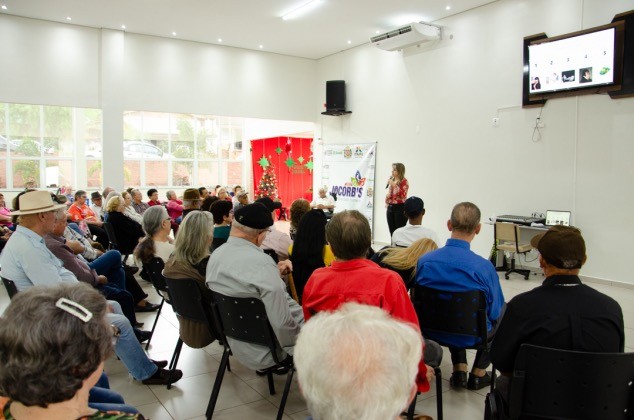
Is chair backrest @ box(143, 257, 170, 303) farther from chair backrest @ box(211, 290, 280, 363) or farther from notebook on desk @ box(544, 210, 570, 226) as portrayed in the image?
notebook on desk @ box(544, 210, 570, 226)

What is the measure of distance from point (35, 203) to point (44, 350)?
2.35 metres

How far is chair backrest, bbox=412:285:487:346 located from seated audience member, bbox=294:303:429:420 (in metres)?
1.82

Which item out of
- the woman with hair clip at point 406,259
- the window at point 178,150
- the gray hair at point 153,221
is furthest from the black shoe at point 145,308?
the window at point 178,150

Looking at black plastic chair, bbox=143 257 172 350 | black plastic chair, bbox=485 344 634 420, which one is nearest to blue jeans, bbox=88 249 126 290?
black plastic chair, bbox=143 257 172 350

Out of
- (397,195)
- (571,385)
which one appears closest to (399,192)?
(397,195)

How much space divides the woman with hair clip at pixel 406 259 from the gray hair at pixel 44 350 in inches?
89.9

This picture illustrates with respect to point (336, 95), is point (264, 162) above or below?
below

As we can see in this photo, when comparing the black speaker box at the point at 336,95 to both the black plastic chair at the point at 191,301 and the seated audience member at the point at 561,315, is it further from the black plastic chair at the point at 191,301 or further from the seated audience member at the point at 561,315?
the seated audience member at the point at 561,315

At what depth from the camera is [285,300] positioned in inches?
101

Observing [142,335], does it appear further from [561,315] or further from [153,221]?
[561,315]

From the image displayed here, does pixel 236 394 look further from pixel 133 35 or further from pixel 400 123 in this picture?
pixel 133 35

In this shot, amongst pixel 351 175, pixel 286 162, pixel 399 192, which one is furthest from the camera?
pixel 286 162

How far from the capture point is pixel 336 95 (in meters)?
11.4

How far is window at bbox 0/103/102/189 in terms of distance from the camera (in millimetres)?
12562
